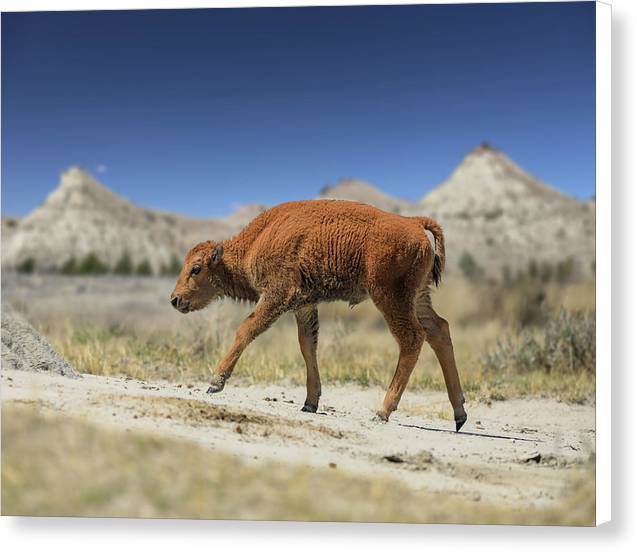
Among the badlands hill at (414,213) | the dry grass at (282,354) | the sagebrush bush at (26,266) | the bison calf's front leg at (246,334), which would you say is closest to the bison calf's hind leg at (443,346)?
the bison calf's front leg at (246,334)

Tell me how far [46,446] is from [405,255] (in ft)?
10.3

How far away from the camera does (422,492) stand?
5395mm

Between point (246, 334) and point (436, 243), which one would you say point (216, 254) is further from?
point (436, 243)

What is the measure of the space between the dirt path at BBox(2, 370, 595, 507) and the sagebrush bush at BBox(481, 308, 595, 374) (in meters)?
3.18

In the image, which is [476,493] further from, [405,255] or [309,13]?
[309,13]

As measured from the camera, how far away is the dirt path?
561 cm

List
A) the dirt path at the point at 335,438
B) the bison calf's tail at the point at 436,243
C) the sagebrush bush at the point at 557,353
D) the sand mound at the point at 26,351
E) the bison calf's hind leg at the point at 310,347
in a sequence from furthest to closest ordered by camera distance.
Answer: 1. the sagebrush bush at the point at 557,353
2. the bison calf's hind leg at the point at 310,347
3. the bison calf's tail at the point at 436,243
4. the sand mound at the point at 26,351
5. the dirt path at the point at 335,438

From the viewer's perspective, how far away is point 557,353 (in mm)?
10555

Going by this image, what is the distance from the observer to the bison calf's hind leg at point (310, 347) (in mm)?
7141
